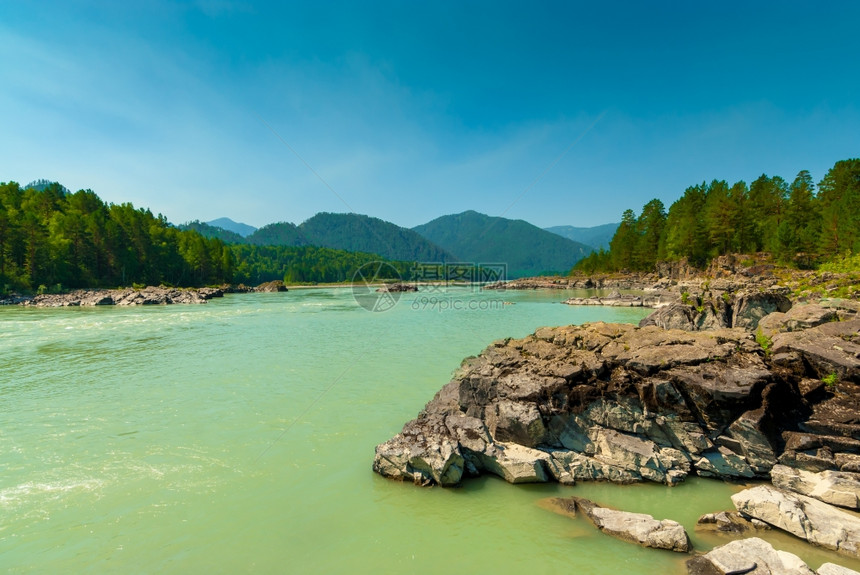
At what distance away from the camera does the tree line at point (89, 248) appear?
6456 centimetres

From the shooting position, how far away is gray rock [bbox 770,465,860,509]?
6.55 m

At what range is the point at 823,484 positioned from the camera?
6832 mm

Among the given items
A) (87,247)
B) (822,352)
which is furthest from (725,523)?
(87,247)

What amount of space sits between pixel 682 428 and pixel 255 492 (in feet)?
31.2

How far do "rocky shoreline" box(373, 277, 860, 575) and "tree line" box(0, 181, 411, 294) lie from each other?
83567mm

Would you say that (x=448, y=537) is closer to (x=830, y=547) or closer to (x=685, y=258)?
(x=830, y=547)

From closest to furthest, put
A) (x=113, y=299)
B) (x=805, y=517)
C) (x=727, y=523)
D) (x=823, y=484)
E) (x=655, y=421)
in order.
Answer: (x=805, y=517) → (x=727, y=523) → (x=823, y=484) → (x=655, y=421) → (x=113, y=299)

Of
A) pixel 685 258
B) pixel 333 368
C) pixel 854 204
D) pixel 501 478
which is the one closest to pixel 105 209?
pixel 333 368

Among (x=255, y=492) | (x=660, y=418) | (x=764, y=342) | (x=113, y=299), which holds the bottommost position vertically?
(x=255, y=492)

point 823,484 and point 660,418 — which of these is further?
point 660,418

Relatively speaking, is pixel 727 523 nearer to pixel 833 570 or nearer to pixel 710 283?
pixel 833 570

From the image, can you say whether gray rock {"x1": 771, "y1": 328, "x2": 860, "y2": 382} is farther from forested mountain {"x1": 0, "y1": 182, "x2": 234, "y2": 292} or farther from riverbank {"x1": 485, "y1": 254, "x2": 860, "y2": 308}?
forested mountain {"x1": 0, "y1": 182, "x2": 234, "y2": 292}

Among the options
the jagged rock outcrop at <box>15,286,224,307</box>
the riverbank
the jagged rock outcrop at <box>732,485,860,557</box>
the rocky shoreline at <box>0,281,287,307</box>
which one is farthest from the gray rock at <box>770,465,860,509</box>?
the jagged rock outcrop at <box>15,286,224,307</box>

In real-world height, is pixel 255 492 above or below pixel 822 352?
Result: below
